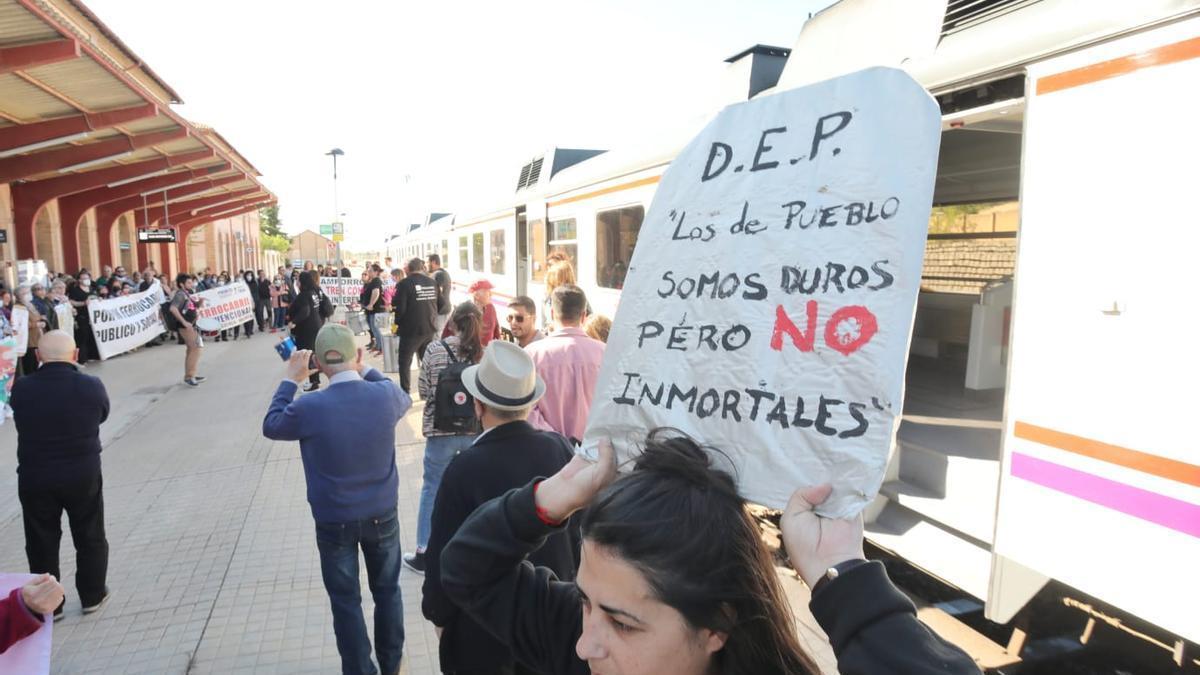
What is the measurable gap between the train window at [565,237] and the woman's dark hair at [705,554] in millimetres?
6990

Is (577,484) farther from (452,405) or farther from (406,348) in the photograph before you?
(406,348)

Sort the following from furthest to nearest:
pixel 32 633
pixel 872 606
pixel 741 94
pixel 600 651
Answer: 1. pixel 741 94
2. pixel 32 633
3. pixel 600 651
4. pixel 872 606

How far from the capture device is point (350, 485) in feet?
10.5

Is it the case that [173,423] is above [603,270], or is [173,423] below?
below

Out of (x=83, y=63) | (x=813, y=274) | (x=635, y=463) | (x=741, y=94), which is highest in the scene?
(x=83, y=63)

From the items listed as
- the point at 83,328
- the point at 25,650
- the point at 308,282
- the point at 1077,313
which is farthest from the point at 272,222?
the point at 1077,313

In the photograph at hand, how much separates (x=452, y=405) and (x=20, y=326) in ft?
29.1

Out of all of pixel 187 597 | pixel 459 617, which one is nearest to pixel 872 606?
pixel 459 617

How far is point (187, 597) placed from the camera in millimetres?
4277

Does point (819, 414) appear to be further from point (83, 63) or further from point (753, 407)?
point (83, 63)

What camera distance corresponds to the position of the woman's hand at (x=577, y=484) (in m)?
1.38

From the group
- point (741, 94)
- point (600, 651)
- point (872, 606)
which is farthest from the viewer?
point (741, 94)

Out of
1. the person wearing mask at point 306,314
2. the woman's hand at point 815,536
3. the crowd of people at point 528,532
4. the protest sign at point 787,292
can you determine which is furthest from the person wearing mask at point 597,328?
the person wearing mask at point 306,314

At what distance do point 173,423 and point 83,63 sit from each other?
5676mm
